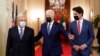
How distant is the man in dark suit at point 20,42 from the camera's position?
5074 millimetres

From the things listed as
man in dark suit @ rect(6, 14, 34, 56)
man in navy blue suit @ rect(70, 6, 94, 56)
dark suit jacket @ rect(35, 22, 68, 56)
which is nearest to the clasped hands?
man in navy blue suit @ rect(70, 6, 94, 56)

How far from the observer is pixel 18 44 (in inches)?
200

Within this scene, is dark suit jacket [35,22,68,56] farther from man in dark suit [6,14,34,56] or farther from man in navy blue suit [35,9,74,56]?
man in dark suit [6,14,34,56]

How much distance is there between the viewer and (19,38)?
5.09 meters

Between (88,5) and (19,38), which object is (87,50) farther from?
(88,5)

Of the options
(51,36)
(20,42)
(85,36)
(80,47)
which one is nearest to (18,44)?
(20,42)

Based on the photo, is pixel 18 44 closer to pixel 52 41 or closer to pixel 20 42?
pixel 20 42

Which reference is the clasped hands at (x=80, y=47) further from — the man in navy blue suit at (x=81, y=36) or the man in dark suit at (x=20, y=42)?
the man in dark suit at (x=20, y=42)

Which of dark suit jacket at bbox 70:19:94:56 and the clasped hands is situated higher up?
dark suit jacket at bbox 70:19:94:56

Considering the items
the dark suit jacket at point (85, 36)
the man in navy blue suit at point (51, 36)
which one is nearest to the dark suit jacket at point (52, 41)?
the man in navy blue suit at point (51, 36)

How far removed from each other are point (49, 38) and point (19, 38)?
0.60 metres

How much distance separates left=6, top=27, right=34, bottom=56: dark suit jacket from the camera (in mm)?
5074

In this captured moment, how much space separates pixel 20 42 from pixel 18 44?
56mm

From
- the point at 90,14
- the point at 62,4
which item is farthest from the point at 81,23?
the point at 62,4
